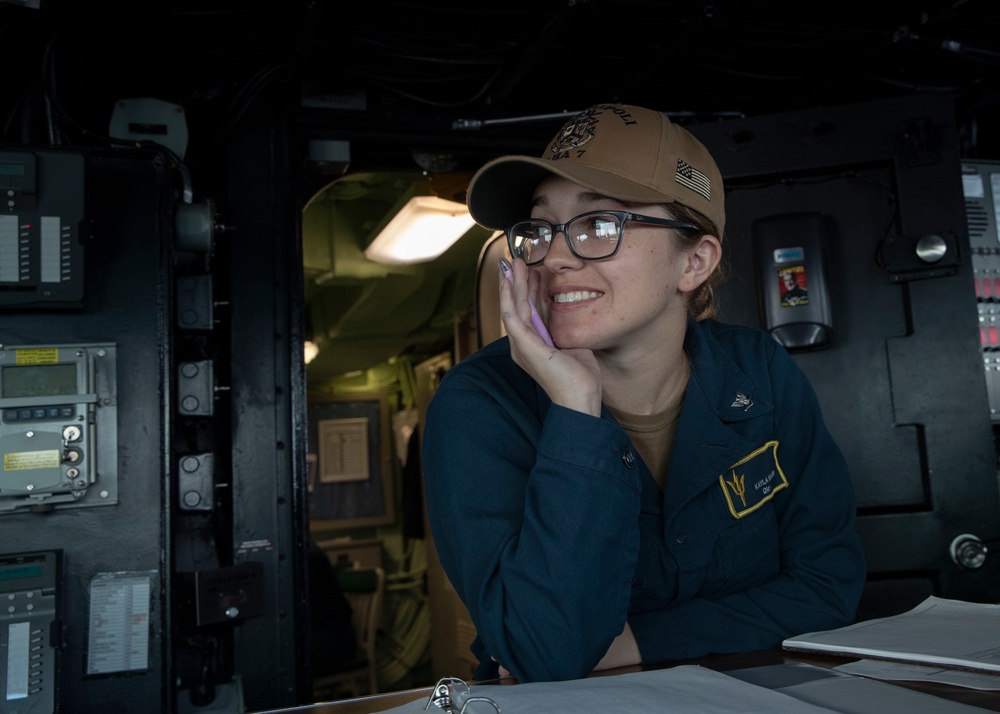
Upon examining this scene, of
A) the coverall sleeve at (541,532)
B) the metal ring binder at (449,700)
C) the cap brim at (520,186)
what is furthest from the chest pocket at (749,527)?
the metal ring binder at (449,700)

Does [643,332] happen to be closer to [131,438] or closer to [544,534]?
[544,534]

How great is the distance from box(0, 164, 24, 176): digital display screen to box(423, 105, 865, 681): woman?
1315 mm

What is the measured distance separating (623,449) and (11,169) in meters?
1.82

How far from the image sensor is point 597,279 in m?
1.48

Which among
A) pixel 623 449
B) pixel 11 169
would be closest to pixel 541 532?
pixel 623 449

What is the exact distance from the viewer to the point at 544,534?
1.18 m

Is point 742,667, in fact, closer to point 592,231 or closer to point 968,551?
point 592,231

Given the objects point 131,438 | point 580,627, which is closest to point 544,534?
point 580,627

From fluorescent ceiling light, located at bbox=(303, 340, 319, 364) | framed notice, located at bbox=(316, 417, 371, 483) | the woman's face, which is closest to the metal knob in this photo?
the woman's face

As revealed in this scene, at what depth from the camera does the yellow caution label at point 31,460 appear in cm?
216

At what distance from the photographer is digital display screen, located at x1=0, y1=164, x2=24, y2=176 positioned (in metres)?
2.15

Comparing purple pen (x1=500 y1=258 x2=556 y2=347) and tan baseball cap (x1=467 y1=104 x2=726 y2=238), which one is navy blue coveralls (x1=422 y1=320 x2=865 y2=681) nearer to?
purple pen (x1=500 y1=258 x2=556 y2=347)

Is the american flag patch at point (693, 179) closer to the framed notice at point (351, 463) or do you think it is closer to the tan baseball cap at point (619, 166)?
the tan baseball cap at point (619, 166)

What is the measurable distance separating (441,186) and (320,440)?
4856mm
